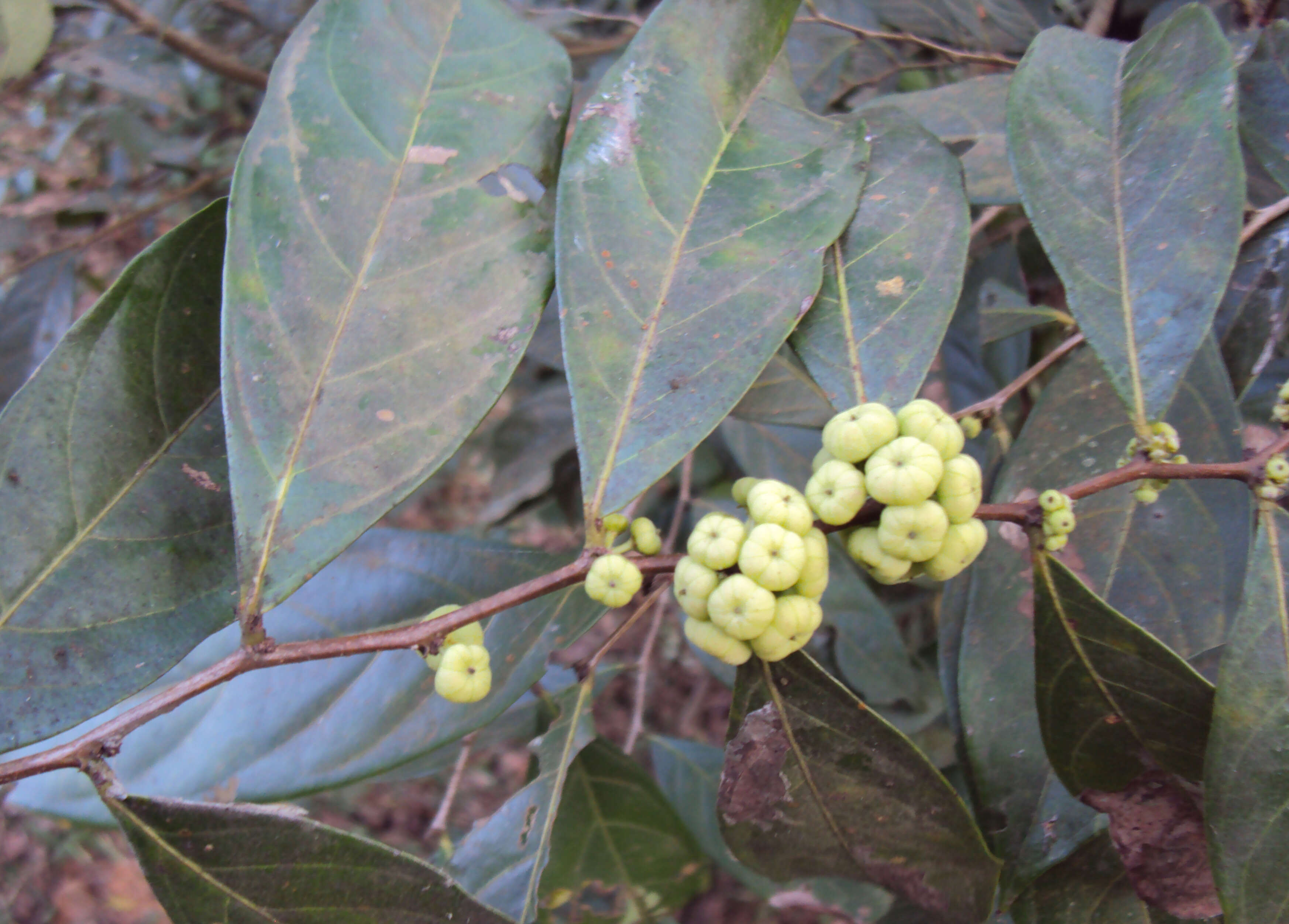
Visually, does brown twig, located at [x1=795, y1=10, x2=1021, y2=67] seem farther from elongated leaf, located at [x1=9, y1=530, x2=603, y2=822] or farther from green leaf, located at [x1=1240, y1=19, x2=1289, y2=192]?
elongated leaf, located at [x1=9, y1=530, x2=603, y2=822]

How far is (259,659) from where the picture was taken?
0.83m

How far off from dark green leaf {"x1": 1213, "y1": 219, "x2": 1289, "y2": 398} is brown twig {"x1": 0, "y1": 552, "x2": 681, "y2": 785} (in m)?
1.05

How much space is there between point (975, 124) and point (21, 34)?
167 centimetres

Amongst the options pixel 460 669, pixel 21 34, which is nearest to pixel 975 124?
pixel 460 669

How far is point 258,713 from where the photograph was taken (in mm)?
1127

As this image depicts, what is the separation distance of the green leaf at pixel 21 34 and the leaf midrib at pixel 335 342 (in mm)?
1035

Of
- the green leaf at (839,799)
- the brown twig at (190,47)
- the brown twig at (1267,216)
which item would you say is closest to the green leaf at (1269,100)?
the brown twig at (1267,216)

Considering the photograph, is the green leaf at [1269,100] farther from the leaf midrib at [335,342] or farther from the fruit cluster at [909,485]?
the leaf midrib at [335,342]

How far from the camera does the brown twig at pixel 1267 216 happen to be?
1.24 meters

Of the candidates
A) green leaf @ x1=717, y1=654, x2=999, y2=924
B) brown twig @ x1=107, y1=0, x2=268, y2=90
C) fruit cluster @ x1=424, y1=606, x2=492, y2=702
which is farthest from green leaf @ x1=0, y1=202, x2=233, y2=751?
brown twig @ x1=107, y1=0, x2=268, y2=90

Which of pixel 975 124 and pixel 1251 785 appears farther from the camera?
pixel 975 124

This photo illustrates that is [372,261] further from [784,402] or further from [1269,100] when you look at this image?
[1269,100]

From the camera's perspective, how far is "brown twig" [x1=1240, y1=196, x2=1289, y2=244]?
4.06 feet

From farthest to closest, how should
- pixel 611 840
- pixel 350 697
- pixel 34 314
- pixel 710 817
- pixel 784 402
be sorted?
1. pixel 34 314
2. pixel 710 817
3. pixel 611 840
4. pixel 784 402
5. pixel 350 697
